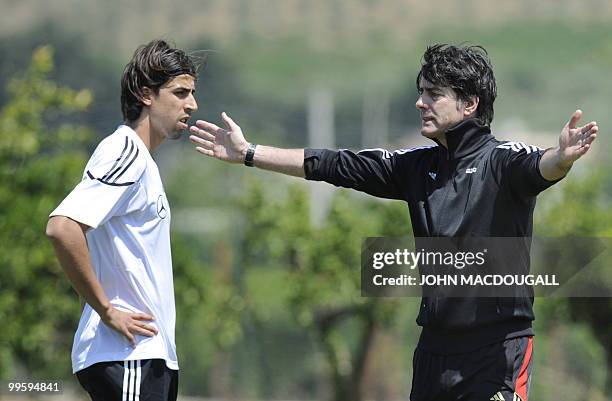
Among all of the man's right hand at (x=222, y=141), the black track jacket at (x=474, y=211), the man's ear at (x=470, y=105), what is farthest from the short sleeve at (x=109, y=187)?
the man's ear at (x=470, y=105)

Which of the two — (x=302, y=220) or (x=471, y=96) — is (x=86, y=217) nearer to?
(x=471, y=96)

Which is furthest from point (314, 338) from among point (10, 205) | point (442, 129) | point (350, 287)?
point (442, 129)

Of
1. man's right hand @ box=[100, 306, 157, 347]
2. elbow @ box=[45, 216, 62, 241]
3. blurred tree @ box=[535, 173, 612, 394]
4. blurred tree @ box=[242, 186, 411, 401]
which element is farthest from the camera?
blurred tree @ box=[242, 186, 411, 401]

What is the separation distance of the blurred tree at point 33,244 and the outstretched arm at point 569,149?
14.2ft

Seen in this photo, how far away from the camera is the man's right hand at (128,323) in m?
3.03

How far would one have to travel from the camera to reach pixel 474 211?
3275 millimetres

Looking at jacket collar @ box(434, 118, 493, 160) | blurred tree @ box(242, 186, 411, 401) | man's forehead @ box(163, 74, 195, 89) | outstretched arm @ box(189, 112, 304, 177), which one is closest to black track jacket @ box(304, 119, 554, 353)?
jacket collar @ box(434, 118, 493, 160)

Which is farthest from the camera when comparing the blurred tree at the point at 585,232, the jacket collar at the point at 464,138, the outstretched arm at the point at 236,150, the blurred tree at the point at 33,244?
the blurred tree at the point at 33,244

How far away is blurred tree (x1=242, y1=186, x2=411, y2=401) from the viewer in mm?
6648

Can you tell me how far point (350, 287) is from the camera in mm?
6637

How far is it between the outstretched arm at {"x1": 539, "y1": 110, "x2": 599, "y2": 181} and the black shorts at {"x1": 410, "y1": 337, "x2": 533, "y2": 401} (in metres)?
0.65

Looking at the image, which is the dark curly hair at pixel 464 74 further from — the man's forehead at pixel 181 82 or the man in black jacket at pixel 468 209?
the man's forehead at pixel 181 82

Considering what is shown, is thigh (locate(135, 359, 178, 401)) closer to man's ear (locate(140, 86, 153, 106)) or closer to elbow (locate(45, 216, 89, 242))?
elbow (locate(45, 216, 89, 242))

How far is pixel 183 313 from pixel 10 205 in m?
1.44
